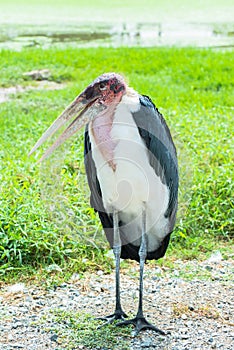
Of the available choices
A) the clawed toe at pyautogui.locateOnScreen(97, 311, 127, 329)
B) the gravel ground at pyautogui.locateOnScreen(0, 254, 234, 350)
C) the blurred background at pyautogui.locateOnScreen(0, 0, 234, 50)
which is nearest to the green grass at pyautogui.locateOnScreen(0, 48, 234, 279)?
the gravel ground at pyautogui.locateOnScreen(0, 254, 234, 350)

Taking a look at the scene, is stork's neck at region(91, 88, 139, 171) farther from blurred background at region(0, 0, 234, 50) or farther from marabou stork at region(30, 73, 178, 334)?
blurred background at region(0, 0, 234, 50)

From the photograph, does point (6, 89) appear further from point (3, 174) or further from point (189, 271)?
point (189, 271)

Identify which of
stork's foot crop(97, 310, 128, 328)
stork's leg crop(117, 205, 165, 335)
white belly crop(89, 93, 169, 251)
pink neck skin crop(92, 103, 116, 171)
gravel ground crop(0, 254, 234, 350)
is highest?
pink neck skin crop(92, 103, 116, 171)

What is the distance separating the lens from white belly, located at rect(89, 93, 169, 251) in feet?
9.10

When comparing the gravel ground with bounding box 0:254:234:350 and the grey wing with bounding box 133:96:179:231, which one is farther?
the gravel ground with bounding box 0:254:234:350

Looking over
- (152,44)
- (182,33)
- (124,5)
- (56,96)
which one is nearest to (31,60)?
(56,96)

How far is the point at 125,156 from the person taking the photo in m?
2.79

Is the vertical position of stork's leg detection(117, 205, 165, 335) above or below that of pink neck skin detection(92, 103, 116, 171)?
below

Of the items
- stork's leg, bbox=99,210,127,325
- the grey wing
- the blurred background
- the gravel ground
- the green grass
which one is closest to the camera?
the grey wing

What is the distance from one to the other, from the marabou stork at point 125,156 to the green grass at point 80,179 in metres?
0.71

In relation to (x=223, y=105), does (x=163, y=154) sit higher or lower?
higher

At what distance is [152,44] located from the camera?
1055 cm

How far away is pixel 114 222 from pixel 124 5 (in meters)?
12.3

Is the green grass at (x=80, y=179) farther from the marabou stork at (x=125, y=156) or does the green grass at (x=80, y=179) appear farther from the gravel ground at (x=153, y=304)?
the marabou stork at (x=125, y=156)
